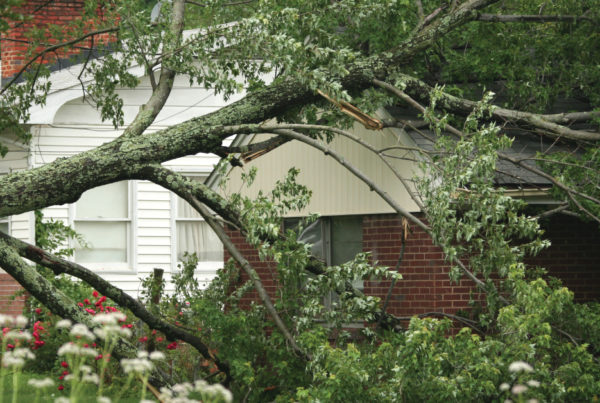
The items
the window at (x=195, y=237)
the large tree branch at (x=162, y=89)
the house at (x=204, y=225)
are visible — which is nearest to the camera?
the large tree branch at (x=162, y=89)

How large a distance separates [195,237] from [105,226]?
63.3 inches

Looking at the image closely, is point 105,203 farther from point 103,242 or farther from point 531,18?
point 531,18

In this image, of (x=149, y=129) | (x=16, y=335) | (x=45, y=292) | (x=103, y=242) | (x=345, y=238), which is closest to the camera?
(x=16, y=335)

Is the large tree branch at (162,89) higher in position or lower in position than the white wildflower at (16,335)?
higher

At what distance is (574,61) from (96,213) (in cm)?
896

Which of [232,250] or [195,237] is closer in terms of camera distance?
[232,250]

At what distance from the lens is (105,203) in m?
16.8

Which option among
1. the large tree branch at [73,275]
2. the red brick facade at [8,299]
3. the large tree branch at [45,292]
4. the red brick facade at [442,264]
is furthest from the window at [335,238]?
the red brick facade at [8,299]

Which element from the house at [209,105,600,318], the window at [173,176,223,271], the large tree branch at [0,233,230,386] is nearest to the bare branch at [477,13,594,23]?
the house at [209,105,600,318]

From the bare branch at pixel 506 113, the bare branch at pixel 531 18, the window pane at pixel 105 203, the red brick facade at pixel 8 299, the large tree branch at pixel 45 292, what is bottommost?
the red brick facade at pixel 8 299

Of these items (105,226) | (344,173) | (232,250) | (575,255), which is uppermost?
(344,173)

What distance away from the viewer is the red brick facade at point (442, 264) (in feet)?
35.3

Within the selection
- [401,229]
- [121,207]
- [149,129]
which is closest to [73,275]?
[401,229]

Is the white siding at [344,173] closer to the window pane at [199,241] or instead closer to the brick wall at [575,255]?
the brick wall at [575,255]
